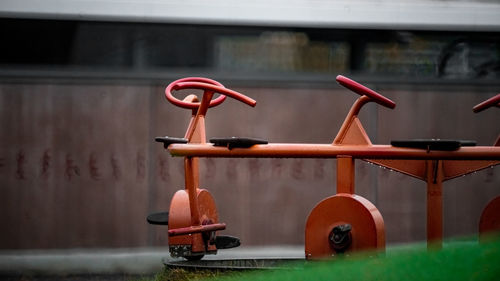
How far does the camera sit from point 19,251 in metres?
9.74

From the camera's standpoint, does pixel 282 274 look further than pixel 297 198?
No

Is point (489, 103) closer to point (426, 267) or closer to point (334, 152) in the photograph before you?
point (334, 152)

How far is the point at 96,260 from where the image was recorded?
31.8ft

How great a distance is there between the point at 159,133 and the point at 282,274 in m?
4.89

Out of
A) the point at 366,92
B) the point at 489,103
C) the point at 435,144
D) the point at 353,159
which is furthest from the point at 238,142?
the point at 489,103

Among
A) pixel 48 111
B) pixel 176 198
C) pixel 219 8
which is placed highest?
pixel 219 8

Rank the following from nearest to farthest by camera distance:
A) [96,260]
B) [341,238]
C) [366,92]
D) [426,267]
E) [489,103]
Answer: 1. [426,267]
2. [341,238]
3. [366,92]
4. [489,103]
5. [96,260]

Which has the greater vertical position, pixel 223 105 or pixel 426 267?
pixel 223 105

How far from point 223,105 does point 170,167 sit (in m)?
0.77

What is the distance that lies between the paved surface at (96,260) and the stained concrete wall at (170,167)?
0.08 meters

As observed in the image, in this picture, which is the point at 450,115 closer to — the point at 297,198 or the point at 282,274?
the point at 297,198

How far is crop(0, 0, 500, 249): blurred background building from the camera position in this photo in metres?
9.69

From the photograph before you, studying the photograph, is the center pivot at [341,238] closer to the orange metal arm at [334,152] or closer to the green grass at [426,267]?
the orange metal arm at [334,152]

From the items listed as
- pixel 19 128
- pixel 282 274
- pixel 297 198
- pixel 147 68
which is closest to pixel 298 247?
pixel 297 198
